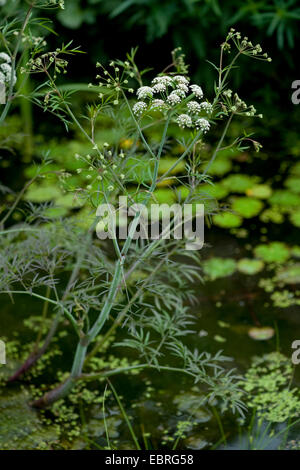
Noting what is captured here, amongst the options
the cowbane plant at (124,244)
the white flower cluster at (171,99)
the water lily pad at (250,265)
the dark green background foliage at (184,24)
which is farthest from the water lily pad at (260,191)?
the white flower cluster at (171,99)

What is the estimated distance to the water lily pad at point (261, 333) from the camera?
9.48 feet

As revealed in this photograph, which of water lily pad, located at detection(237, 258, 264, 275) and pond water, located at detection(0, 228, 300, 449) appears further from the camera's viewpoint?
water lily pad, located at detection(237, 258, 264, 275)

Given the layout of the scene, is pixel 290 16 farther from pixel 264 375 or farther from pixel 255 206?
pixel 264 375

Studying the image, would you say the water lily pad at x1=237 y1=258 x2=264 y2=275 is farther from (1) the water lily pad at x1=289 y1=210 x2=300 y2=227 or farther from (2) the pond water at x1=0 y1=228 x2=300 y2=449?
(1) the water lily pad at x1=289 y1=210 x2=300 y2=227

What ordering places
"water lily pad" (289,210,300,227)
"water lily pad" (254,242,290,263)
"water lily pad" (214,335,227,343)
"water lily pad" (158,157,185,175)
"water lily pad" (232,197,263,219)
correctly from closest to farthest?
1. "water lily pad" (214,335,227,343)
2. "water lily pad" (254,242,290,263)
3. "water lily pad" (289,210,300,227)
4. "water lily pad" (232,197,263,219)
5. "water lily pad" (158,157,185,175)

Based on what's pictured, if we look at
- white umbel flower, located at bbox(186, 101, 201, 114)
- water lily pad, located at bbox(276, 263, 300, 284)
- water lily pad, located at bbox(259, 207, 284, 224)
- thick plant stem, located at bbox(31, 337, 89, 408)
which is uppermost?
white umbel flower, located at bbox(186, 101, 201, 114)

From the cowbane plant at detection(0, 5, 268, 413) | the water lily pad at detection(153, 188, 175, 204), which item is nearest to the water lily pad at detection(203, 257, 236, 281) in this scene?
the cowbane plant at detection(0, 5, 268, 413)

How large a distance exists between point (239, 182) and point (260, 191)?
167mm

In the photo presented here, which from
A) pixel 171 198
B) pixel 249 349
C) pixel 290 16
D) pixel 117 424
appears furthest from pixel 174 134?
pixel 117 424

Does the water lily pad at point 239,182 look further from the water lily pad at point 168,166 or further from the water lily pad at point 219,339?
the water lily pad at point 219,339

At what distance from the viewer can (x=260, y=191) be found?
4.07m

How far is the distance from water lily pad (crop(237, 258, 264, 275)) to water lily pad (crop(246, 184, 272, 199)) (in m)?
0.71

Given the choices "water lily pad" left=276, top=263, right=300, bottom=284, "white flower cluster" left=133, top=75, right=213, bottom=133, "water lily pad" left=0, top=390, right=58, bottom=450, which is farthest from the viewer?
"water lily pad" left=276, top=263, right=300, bottom=284

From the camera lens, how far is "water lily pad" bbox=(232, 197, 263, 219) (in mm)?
3846
